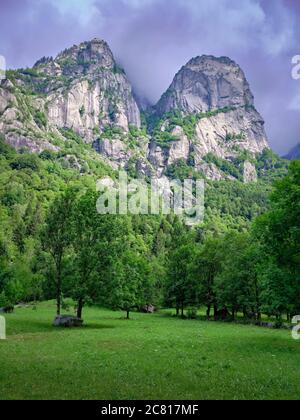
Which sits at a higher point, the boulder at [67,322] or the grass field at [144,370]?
the grass field at [144,370]

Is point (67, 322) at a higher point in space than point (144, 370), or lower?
lower

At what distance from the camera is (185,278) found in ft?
269

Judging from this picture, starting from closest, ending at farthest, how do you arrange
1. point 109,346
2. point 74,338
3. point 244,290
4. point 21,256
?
point 109,346 < point 74,338 < point 244,290 < point 21,256

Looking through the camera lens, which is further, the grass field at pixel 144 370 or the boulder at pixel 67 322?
the boulder at pixel 67 322

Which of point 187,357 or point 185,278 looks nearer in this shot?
point 187,357

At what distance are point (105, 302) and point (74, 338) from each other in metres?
15.9

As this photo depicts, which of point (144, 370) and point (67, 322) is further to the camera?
point (67, 322)

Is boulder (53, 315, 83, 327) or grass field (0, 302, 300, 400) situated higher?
grass field (0, 302, 300, 400)

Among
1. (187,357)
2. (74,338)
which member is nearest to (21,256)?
(74,338)

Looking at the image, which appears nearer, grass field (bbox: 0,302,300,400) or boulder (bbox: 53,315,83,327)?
grass field (bbox: 0,302,300,400)

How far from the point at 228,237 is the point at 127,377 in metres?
66.5

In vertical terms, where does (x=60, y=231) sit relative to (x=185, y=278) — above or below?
above
